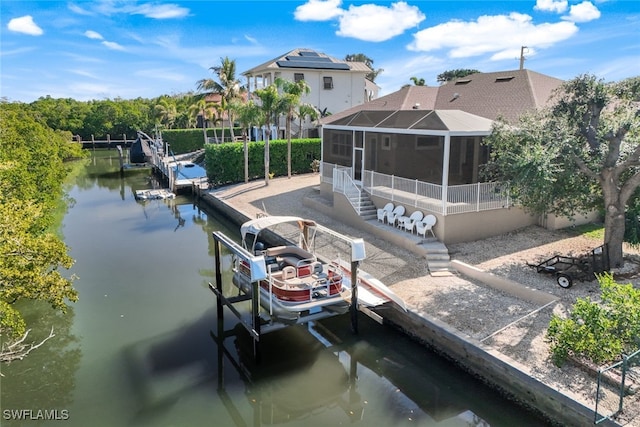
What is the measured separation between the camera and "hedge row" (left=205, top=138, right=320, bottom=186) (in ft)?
96.4

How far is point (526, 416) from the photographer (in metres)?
8.44

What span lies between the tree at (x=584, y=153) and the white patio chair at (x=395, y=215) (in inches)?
180

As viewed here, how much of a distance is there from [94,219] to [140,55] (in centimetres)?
2728

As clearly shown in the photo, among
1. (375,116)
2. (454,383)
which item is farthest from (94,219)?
(454,383)

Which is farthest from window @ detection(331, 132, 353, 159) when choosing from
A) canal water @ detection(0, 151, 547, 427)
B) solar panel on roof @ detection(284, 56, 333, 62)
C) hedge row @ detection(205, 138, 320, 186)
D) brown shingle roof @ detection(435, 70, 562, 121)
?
solar panel on roof @ detection(284, 56, 333, 62)

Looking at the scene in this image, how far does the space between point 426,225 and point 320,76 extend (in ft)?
82.6

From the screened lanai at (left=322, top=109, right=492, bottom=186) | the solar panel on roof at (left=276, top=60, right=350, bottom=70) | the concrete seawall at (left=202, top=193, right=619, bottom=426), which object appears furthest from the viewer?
the solar panel on roof at (left=276, top=60, right=350, bottom=70)

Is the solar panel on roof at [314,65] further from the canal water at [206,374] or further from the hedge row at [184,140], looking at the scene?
the canal water at [206,374]

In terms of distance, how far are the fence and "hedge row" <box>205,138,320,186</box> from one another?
2452 cm

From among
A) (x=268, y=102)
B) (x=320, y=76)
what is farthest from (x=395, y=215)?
(x=320, y=76)

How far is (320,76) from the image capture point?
124 ft

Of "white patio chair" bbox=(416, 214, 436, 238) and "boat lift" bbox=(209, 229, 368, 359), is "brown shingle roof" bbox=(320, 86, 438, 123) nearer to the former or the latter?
"white patio chair" bbox=(416, 214, 436, 238)

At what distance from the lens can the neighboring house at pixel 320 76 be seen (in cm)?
3683

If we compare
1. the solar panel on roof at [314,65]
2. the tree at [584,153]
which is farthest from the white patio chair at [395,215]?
the solar panel on roof at [314,65]
